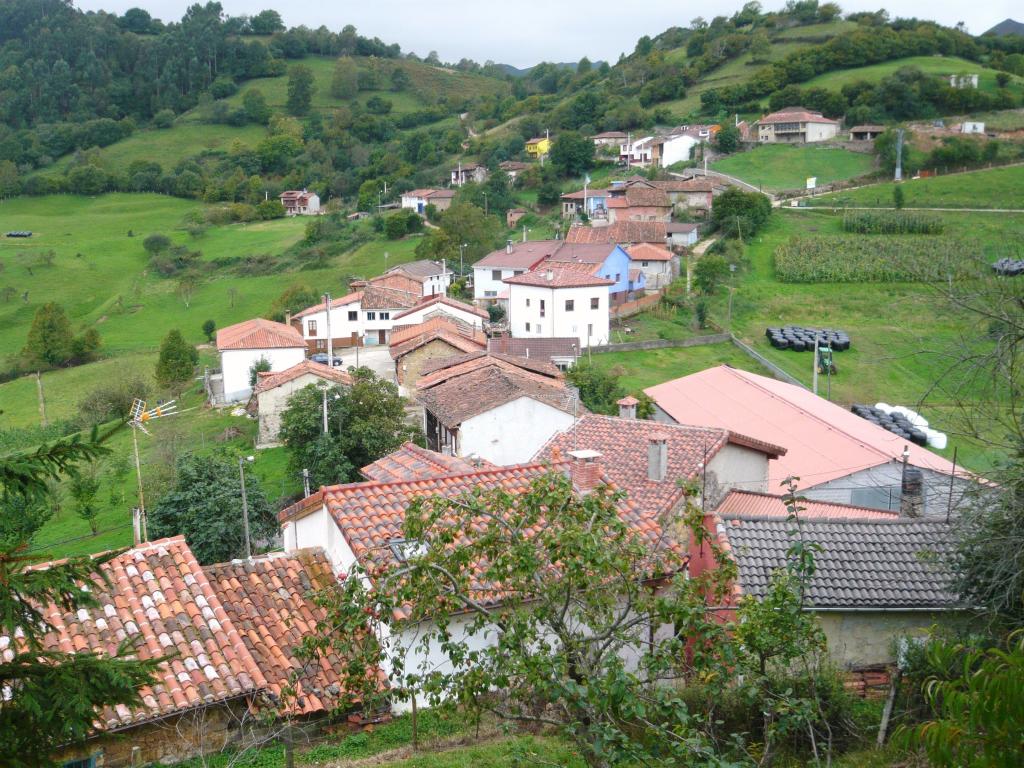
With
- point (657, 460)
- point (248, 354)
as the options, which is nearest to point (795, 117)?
point (248, 354)

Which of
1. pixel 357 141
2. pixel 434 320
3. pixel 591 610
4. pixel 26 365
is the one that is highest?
pixel 357 141

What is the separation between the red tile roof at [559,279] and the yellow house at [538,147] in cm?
5105

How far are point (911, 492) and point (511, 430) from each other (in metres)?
10.9

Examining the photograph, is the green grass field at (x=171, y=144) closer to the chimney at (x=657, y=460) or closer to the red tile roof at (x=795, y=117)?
the red tile roof at (x=795, y=117)

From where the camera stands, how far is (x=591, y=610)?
6293 mm

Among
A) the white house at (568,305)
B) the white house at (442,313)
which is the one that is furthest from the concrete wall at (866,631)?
the white house at (442,313)

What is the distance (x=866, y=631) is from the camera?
1133 cm

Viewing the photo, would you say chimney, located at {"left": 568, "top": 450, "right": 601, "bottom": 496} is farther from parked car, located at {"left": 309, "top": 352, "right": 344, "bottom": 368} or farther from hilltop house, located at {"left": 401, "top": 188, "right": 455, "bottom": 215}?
hilltop house, located at {"left": 401, "top": 188, "right": 455, "bottom": 215}


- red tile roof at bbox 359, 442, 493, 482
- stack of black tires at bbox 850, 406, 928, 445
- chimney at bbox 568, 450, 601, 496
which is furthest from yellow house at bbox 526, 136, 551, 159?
chimney at bbox 568, 450, 601, 496

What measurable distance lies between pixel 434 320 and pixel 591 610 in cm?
3845

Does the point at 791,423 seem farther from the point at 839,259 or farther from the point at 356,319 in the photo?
the point at 839,259

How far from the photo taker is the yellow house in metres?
94.8

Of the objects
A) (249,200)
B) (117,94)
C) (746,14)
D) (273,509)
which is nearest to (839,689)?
(273,509)

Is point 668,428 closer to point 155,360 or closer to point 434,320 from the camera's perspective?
point 434,320
